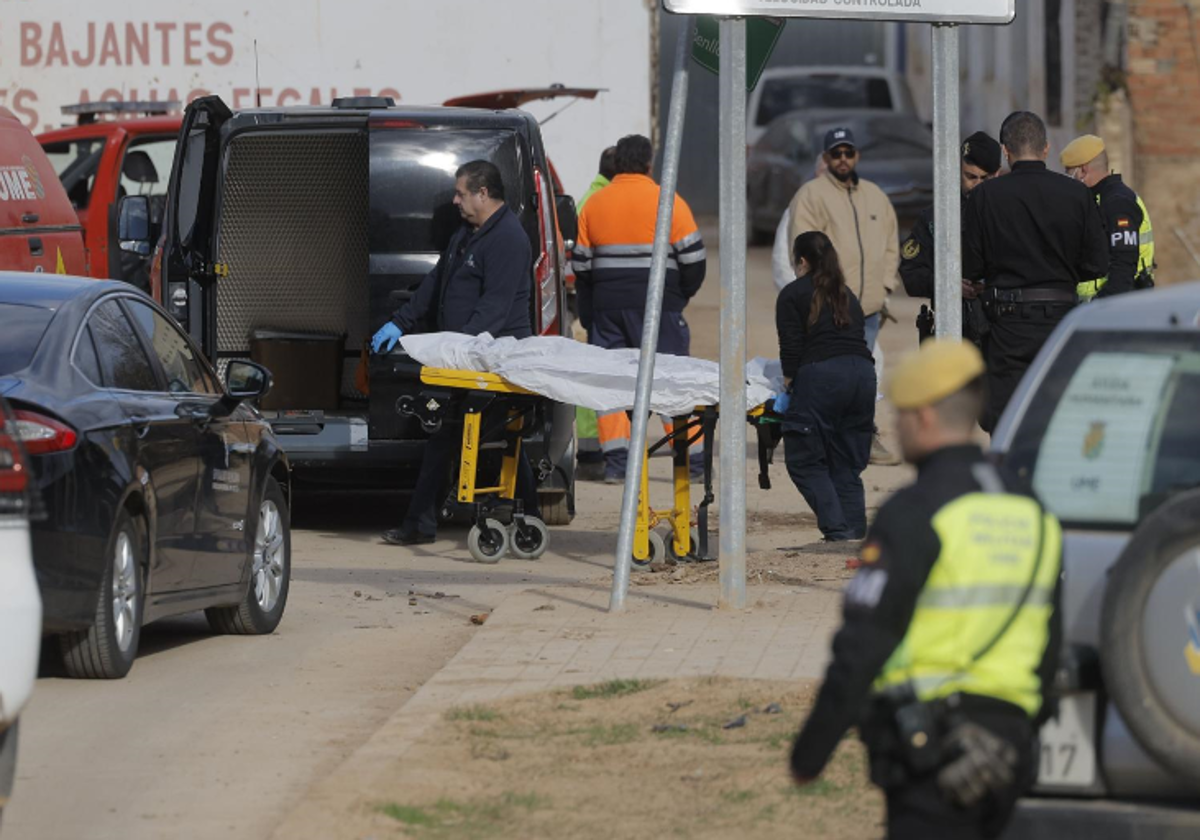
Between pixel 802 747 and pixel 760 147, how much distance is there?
27.4 m

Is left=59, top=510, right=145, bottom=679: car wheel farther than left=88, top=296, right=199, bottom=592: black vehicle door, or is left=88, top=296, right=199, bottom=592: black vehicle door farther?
left=88, top=296, right=199, bottom=592: black vehicle door

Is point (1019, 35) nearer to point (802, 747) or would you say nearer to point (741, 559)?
point (741, 559)

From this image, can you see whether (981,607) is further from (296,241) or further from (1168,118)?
(1168,118)

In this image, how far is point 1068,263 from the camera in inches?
400

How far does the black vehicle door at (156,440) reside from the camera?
866cm

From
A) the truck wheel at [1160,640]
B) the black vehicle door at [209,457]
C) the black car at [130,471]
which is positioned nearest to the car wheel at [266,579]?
the black car at [130,471]

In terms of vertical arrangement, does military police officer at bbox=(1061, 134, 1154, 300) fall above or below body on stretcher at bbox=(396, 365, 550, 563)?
above

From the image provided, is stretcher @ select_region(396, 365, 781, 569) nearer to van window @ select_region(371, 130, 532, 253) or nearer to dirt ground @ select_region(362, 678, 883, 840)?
van window @ select_region(371, 130, 532, 253)

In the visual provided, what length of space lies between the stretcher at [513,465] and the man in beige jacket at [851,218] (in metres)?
2.28

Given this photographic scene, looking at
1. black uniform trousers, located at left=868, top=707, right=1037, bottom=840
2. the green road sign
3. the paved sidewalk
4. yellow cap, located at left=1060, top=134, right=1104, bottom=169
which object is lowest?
the paved sidewalk

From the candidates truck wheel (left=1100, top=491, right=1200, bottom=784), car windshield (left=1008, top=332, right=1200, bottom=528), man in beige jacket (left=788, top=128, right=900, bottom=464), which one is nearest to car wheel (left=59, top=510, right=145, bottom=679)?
car windshield (left=1008, top=332, right=1200, bottom=528)

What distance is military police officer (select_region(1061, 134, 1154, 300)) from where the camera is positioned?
35.1 feet

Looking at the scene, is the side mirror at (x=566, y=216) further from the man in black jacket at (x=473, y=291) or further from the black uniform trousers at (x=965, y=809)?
the black uniform trousers at (x=965, y=809)

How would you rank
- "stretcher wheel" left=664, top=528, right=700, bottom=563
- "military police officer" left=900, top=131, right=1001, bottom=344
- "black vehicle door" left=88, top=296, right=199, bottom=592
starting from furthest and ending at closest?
"stretcher wheel" left=664, top=528, right=700, bottom=563 → "military police officer" left=900, top=131, right=1001, bottom=344 → "black vehicle door" left=88, top=296, right=199, bottom=592
